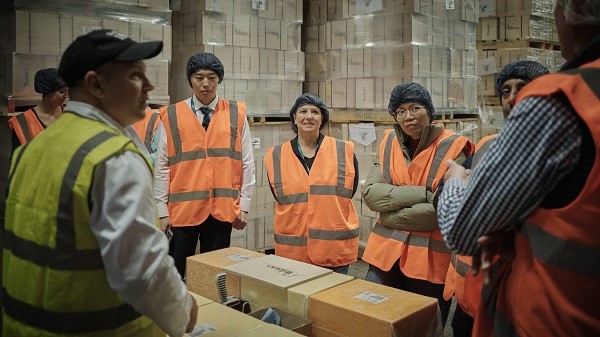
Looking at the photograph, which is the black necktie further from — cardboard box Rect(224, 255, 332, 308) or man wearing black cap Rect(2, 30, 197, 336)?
man wearing black cap Rect(2, 30, 197, 336)

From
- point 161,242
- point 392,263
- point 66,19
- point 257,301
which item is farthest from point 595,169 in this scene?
point 66,19

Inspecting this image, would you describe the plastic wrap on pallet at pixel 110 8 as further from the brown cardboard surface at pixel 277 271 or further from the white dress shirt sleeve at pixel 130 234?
the white dress shirt sleeve at pixel 130 234

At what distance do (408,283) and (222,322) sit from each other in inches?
64.3

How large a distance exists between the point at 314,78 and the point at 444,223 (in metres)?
5.80

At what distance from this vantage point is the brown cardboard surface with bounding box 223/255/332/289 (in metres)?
2.94

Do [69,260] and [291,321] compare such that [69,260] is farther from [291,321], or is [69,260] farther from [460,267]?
[460,267]

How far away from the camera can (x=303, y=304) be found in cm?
277

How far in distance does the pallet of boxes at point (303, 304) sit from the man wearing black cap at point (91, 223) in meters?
0.67

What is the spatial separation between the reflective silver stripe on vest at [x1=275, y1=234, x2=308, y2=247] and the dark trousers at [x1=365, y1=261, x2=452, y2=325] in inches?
26.7

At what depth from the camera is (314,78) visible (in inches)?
289

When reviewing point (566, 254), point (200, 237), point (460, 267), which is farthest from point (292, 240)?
point (566, 254)

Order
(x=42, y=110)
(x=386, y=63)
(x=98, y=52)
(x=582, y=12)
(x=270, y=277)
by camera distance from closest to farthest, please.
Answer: (x=582, y=12)
(x=98, y=52)
(x=270, y=277)
(x=42, y=110)
(x=386, y=63)

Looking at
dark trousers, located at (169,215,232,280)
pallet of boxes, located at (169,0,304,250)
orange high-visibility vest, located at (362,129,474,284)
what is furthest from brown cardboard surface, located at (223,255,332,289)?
pallet of boxes, located at (169,0,304,250)

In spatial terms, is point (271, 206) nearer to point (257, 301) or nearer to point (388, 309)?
point (257, 301)
